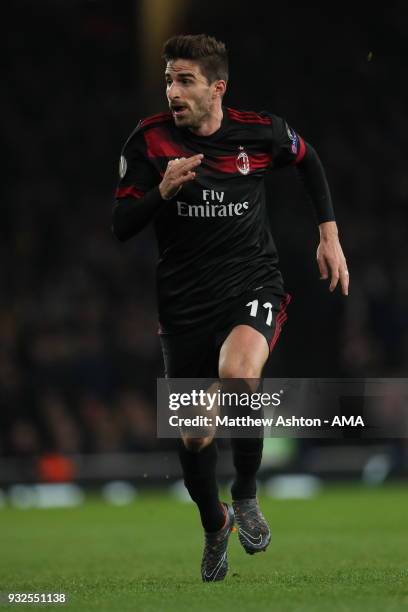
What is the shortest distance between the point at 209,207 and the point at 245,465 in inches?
45.8

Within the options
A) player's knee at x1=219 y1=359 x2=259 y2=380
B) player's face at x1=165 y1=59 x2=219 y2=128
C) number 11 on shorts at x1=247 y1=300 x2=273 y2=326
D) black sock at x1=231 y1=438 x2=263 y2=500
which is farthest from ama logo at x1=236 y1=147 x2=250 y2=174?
black sock at x1=231 y1=438 x2=263 y2=500

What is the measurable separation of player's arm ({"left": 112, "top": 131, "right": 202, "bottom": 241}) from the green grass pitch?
1543 mm

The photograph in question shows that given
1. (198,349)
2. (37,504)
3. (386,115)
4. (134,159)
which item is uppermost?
(134,159)

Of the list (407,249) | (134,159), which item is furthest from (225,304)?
(407,249)

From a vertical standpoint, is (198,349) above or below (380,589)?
above

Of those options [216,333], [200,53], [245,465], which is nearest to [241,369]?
[216,333]

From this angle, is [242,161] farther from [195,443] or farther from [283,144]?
[195,443]

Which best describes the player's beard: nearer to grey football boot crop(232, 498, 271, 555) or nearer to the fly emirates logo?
the fly emirates logo

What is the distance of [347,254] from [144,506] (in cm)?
529

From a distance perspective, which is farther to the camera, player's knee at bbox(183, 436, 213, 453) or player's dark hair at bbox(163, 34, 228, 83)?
player's knee at bbox(183, 436, 213, 453)

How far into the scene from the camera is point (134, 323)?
16.4 m

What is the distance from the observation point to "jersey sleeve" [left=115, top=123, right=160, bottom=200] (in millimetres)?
5887

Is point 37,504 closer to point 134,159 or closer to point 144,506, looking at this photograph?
point 144,506

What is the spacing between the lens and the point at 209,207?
5.94 m
